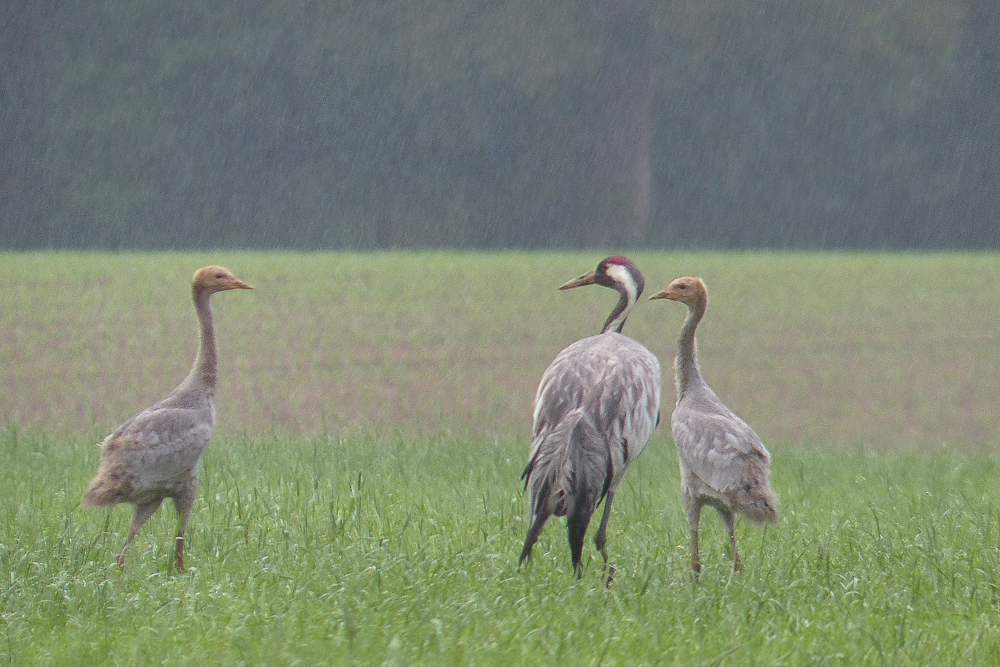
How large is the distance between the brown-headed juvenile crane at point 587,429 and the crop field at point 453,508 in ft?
0.86

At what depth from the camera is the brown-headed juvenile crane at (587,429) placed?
17.5 feet

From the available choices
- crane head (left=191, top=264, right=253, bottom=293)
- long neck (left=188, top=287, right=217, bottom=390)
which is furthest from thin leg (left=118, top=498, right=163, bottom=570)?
crane head (left=191, top=264, right=253, bottom=293)

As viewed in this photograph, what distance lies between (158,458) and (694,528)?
234cm

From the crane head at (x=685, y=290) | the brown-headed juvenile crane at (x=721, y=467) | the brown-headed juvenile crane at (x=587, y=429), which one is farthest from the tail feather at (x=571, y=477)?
the crane head at (x=685, y=290)

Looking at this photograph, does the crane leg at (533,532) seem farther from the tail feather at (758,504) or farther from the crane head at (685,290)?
the crane head at (685,290)

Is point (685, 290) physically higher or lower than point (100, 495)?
higher

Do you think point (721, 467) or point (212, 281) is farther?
point (212, 281)

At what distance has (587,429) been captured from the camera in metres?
5.54

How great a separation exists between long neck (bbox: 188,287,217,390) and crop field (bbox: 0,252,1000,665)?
656 millimetres

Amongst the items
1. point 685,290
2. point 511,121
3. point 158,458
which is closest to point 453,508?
point 685,290

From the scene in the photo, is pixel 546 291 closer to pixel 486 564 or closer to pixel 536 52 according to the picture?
pixel 536 52

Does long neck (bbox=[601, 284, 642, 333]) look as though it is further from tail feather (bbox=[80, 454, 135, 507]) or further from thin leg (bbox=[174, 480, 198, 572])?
tail feather (bbox=[80, 454, 135, 507])

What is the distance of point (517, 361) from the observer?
615 inches

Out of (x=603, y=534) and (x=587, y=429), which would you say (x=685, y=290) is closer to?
(x=587, y=429)
